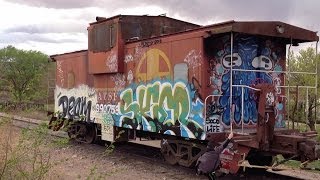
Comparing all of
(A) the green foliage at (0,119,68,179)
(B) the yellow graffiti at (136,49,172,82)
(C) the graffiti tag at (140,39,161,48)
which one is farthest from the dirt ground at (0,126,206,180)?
(C) the graffiti tag at (140,39,161,48)

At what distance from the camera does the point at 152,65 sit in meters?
11.0

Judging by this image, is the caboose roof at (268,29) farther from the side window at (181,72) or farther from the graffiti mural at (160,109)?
the graffiti mural at (160,109)

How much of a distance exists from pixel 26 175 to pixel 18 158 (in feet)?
1.31

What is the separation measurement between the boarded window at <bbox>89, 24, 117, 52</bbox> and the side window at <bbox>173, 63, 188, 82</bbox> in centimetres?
292

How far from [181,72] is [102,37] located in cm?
401

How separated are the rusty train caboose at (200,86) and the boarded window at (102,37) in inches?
1.2

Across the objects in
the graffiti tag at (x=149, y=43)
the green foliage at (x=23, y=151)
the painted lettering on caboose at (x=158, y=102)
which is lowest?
the green foliage at (x=23, y=151)

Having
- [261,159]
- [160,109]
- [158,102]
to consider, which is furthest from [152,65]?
[261,159]

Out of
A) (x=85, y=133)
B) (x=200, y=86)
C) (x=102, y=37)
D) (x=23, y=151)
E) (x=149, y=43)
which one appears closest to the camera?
(x=23, y=151)

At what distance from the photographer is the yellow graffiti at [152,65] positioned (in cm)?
1052

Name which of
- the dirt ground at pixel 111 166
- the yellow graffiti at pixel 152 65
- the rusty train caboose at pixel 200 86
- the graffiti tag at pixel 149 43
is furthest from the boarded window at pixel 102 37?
the dirt ground at pixel 111 166

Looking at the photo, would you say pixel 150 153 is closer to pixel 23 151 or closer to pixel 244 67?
pixel 244 67

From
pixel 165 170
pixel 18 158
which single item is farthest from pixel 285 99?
pixel 18 158

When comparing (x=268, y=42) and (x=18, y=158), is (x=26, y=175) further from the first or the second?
(x=268, y=42)
